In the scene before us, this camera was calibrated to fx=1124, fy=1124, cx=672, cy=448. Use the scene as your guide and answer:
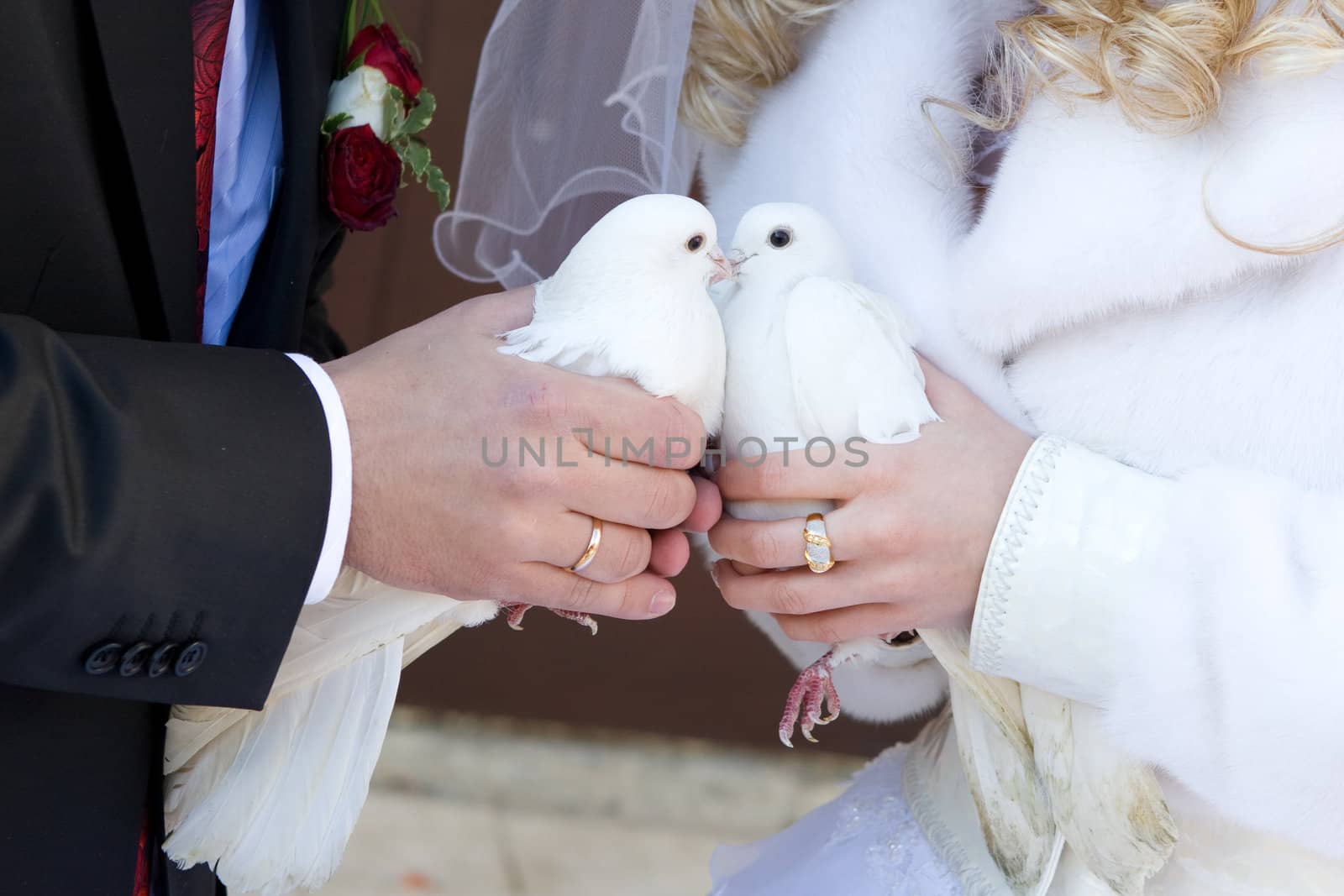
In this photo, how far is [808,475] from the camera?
0.92 metres

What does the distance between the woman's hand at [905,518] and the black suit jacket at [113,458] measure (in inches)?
14.6

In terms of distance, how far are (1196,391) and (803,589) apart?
35 centimetres

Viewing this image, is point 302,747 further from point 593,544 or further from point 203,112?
point 203,112

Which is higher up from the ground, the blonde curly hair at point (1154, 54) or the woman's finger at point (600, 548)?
the blonde curly hair at point (1154, 54)

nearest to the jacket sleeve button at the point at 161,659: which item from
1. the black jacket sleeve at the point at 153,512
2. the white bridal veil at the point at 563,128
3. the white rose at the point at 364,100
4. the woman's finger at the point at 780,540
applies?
the black jacket sleeve at the point at 153,512

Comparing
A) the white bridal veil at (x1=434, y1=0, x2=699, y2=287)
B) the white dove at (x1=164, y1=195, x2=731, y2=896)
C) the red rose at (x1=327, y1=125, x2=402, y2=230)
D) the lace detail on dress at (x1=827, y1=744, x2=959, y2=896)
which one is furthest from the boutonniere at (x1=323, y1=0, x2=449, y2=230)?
the lace detail on dress at (x1=827, y1=744, x2=959, y2=896)

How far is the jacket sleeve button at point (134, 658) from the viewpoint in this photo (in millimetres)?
780

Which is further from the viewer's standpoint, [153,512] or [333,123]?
[333,123]

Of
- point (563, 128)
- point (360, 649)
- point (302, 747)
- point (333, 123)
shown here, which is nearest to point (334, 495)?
point (360, 649)

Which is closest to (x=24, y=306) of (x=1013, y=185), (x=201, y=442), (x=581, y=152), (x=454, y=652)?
(x=201, y=442)

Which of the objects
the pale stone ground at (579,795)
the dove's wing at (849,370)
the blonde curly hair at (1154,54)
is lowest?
the pale stone ground at (579,795)

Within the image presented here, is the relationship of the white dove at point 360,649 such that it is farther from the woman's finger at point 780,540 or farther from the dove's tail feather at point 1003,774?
the dove's tail feather at point 1003,774

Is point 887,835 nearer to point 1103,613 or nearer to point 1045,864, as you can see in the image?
point 1045,864

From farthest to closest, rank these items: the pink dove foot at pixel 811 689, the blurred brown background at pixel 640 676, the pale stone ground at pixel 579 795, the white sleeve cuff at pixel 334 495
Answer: the blurred brown background at pixel 640 676
the pale stone ground at pixel 579 795
the pink dove foot at pixel 811 689
the white sleeve cuff at pixel 334 495
